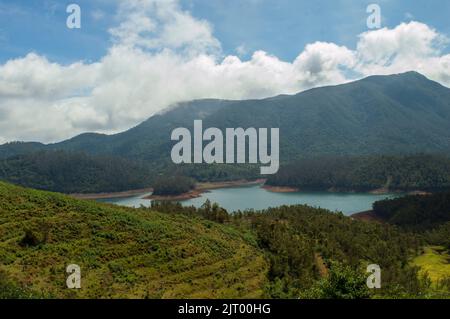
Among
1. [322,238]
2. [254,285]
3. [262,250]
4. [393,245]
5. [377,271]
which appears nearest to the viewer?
[254,285]

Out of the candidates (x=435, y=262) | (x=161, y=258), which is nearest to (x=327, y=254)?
(x=161, y=258)

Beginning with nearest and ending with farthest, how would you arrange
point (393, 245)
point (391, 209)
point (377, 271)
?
point (377, 271), point (393, 245), point (391, 209)

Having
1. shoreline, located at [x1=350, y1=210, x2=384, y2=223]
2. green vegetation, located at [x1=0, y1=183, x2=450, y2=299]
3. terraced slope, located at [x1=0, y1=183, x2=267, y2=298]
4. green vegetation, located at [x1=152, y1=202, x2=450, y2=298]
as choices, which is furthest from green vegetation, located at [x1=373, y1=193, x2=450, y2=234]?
terraced slope, located at [x1=0, y1=183, x2=267, y2=298]

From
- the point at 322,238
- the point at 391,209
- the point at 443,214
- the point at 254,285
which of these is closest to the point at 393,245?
the point at 322,238

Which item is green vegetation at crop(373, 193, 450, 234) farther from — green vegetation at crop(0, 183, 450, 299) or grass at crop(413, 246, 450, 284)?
green vegetation at crop(0, 183, 450, 299)
